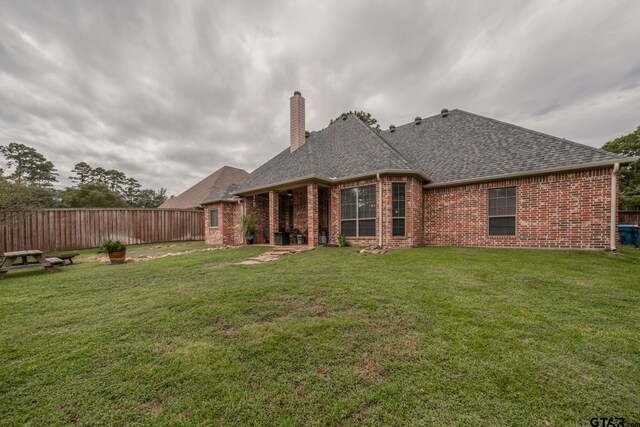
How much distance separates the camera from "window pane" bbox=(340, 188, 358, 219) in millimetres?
9406

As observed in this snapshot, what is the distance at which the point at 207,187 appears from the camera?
22062mm

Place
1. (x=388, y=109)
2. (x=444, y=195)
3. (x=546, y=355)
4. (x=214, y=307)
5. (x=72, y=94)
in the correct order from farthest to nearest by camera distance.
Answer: (x=388, y=109)
(x=72, y=94)
(x=444, y=195)
(x=214, y=307)
(x=546, y=355)

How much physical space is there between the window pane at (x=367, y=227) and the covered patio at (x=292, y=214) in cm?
179

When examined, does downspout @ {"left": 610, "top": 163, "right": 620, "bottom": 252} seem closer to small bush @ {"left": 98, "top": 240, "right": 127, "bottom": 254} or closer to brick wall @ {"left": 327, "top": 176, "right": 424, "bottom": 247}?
brick wall @ {"left": 327, "top": 176, "right": 424, "bottom": 247}

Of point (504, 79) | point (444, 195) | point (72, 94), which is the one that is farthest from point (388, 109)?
point (72, 94)

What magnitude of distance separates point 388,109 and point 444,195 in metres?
10.3

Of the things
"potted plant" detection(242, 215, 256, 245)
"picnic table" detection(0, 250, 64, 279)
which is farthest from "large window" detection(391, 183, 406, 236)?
"picnic table" detection(0, 250, 64, 279)

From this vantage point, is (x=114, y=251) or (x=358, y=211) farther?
(x=358, y=211)

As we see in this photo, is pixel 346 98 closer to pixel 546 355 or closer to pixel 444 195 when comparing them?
pixel 444 195

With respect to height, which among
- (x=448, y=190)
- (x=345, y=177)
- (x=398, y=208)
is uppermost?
(x=345, y=177)

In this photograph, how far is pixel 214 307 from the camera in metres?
3.18

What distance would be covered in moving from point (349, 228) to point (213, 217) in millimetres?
8716

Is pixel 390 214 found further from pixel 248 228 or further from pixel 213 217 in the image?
pixel 213 217

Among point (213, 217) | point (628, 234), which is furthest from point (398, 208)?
point (213, 217)
